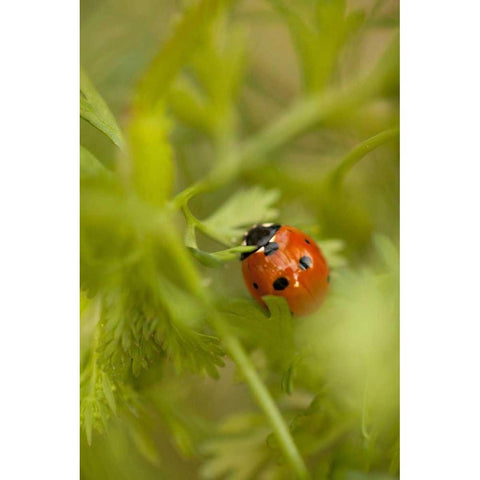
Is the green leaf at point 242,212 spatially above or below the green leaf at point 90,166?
below

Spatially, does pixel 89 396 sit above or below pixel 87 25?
below

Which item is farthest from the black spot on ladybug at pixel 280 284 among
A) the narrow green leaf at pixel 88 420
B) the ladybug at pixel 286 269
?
the narrow green leaf at pixel 88 420

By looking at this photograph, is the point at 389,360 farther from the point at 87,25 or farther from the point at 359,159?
the point at 87,25

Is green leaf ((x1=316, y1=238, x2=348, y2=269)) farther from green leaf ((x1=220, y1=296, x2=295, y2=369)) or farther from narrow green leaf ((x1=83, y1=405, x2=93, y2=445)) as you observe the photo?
narrow green leaf ((x1=83, y1=405, x2=93, y2=445))

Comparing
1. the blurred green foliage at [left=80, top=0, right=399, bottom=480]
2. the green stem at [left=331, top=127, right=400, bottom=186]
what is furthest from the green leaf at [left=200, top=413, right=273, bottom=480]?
the green stem at [left=331, top=127, right=400, bottom=186]
